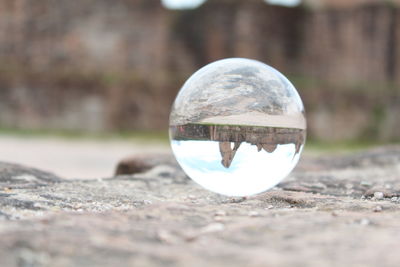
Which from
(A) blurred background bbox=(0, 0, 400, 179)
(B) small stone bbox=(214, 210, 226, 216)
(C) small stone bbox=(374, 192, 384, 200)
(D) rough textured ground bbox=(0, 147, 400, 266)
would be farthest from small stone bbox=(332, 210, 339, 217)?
(A) blurred background bbox=(0, 0, 400, 179)

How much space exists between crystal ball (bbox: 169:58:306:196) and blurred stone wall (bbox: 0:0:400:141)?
14687mm

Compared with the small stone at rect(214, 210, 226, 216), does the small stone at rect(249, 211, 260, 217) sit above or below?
below

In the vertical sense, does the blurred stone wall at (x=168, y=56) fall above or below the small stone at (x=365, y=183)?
above

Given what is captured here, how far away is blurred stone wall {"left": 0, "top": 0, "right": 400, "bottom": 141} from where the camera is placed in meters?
17.3

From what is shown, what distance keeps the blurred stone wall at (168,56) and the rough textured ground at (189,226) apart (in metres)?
14.0

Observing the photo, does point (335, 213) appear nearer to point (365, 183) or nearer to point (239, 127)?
point (239, 127)

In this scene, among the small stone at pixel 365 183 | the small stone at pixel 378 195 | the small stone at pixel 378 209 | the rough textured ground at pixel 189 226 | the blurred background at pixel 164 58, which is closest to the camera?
the rough textured ground at pixel 189 226

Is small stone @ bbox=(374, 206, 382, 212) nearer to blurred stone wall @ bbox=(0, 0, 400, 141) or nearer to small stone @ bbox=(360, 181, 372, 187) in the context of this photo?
small stone @ bbox=(360, 181, 372, 187)

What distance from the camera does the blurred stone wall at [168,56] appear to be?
17281 mm

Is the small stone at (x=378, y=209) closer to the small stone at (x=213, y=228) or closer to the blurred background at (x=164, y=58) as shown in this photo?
the small stone at (x=213, y=228)

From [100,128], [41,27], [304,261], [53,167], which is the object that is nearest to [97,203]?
[304,261]

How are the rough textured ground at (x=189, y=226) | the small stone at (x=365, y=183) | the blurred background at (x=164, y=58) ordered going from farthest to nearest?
the blurred background at (x=164, y=58)
the small stone at (x=365, y=183)
the rough textured ground at (x=189, y=226)

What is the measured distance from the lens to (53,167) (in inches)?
384

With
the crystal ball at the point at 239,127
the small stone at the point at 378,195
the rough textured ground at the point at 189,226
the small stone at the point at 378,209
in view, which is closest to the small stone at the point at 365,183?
the rough textured ground at the point at 189,226
